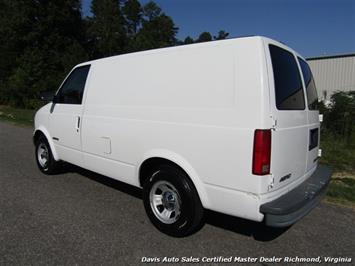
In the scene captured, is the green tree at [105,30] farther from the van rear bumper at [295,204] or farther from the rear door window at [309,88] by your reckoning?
the van rear bumper at [295,204]

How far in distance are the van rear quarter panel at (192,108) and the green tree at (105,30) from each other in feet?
117

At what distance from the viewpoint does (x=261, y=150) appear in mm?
2686

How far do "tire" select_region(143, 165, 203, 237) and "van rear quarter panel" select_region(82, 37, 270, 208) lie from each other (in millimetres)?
222

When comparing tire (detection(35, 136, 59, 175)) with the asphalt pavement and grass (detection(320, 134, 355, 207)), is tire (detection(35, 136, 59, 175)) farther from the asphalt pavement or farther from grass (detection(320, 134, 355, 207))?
grass (detection(320, 134, 355, 207))

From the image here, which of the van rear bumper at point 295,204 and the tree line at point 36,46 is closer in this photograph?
the van rear bumper at point 295,204

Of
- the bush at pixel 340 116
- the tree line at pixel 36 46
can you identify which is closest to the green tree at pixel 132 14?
the tree line at pixel 36 46

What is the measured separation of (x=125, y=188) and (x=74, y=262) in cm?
214

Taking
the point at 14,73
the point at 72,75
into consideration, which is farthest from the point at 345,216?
the point at 14,73

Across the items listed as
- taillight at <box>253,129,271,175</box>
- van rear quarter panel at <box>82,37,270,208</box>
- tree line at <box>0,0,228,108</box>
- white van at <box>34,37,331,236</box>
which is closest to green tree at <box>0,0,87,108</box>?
tree line at <box>0,0,228,108</box>

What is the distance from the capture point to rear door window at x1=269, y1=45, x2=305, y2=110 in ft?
9.55

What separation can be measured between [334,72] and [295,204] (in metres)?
26.7

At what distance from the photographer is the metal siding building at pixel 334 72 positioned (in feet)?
81.0

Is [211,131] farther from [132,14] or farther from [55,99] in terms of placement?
[132,14]

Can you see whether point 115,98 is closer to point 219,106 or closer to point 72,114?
point 72,114
